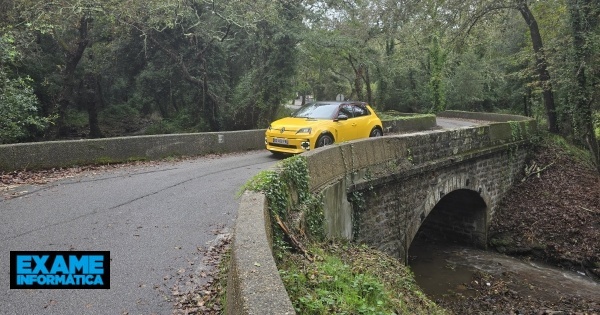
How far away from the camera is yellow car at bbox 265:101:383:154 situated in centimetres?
1069

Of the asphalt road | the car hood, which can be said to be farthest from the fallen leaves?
the car hood

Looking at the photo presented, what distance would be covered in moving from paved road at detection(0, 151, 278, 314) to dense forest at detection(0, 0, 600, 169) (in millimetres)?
7461

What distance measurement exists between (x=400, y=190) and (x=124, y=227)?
672 cm

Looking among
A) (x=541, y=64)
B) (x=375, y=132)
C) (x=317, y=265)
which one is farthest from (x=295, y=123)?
(x=541, y=64)

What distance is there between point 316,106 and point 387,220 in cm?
380

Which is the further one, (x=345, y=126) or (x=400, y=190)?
(x=345, y=126)

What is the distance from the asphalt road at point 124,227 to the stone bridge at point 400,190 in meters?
→ 1.07

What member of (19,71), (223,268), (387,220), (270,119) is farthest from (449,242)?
(19,71)

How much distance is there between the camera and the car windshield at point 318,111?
11.5 metres

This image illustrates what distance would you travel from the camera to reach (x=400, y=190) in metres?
10.5

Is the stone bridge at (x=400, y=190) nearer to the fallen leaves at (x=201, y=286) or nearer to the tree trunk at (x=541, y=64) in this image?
the fallen leaves at (x=201, y=286)

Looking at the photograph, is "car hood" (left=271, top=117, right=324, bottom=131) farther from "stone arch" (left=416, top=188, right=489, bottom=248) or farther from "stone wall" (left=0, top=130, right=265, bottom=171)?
"stone arch" (left=416, top=188, right=489, bottom=248)

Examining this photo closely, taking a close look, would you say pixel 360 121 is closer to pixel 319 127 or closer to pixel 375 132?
pixel 375 132

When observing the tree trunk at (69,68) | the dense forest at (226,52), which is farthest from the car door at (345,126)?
the tree trunk at (69,68)
